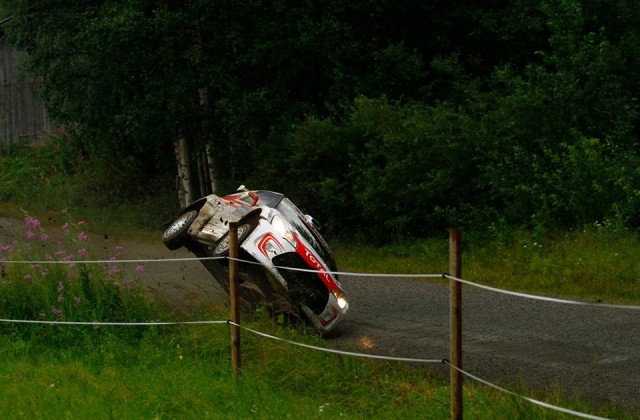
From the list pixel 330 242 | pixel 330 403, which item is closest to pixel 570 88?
pixel 330 242

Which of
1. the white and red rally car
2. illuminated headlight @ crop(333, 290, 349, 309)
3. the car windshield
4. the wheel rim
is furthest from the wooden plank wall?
illuminated headlight @ crop(333, 290, 349, 309)

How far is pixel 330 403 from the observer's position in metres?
8.74

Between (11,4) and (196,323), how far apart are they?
50.6 ft

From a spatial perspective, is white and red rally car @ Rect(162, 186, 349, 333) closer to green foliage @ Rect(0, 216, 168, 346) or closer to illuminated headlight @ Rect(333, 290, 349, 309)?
illuminated headlight @ Rect(333, 290, 349, 309)

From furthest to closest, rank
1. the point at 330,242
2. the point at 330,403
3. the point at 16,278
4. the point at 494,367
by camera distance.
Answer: the point at 330,242
the point at 16,278
the point at 494,367
the point at 330,403

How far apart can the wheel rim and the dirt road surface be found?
0.54 m

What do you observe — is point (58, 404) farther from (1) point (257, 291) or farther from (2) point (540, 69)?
(2) point (540, 69)

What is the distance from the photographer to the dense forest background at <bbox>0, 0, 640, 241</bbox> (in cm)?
→ 1844

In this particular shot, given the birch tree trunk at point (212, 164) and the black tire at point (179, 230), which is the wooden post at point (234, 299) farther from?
the birch tree trunk at point (212, 164)

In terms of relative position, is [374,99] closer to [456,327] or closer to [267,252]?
[267,252]

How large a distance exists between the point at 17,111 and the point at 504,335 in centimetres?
2653

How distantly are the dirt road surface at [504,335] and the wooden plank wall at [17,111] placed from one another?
20722mm

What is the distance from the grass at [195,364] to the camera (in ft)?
28.3

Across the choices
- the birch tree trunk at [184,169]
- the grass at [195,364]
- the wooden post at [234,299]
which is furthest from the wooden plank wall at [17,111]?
the wooden post at [234,299]
